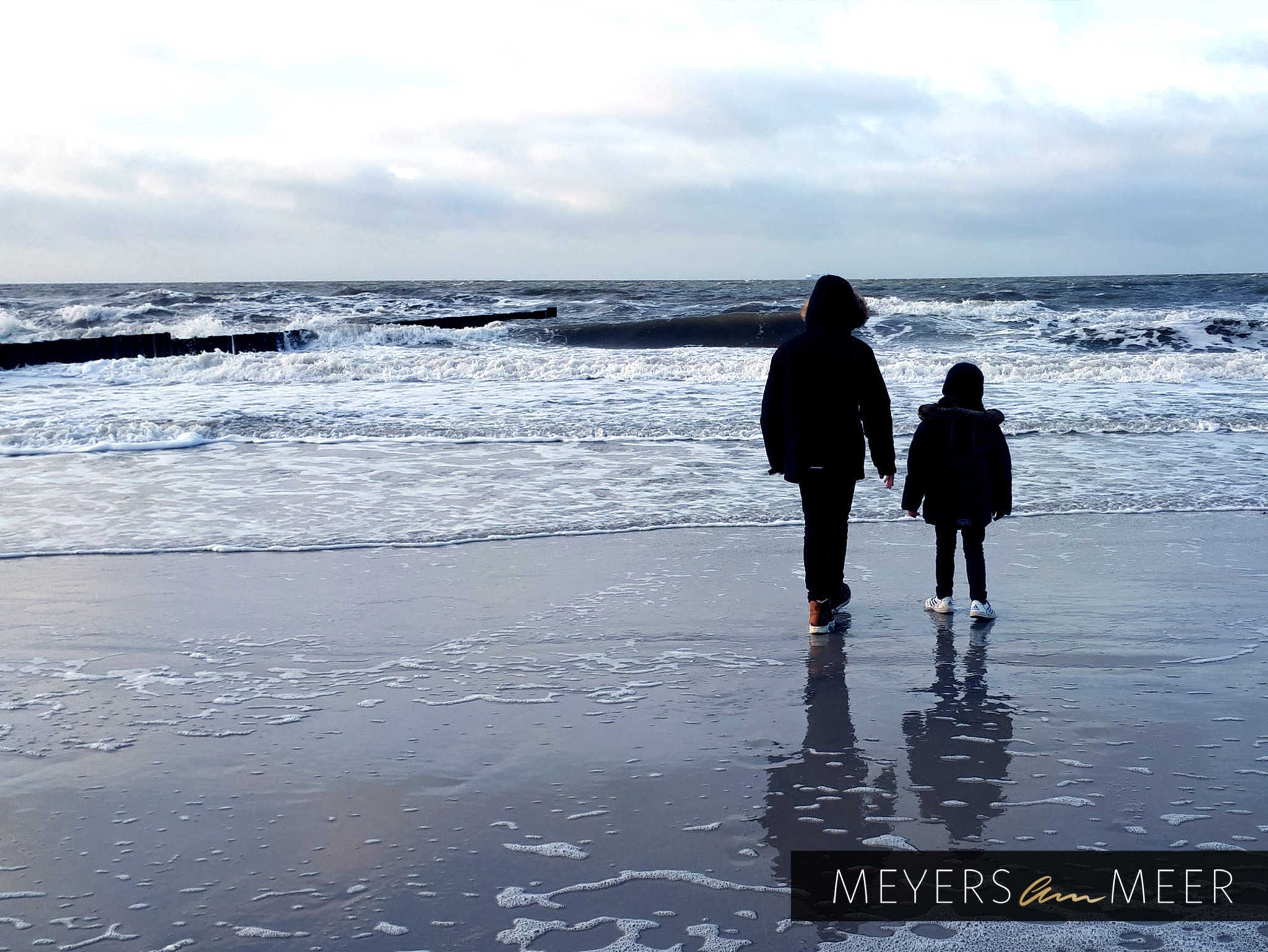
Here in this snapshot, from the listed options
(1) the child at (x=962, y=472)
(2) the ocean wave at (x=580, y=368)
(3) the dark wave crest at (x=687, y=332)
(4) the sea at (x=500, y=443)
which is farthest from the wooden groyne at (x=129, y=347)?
(1) the child at (x=962, y=472)

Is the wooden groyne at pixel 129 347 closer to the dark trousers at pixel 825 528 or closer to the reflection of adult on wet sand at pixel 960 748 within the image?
the dark trousers at pixel 825 528

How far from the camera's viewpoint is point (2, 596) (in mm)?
5199

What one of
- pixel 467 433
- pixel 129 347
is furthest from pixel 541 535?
pixel 129 347

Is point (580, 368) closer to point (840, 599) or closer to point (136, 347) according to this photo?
point (136, 347)

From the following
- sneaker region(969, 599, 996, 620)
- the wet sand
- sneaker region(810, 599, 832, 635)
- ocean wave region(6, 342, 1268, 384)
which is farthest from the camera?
ocean wave region(6, 342, 1268, 384)

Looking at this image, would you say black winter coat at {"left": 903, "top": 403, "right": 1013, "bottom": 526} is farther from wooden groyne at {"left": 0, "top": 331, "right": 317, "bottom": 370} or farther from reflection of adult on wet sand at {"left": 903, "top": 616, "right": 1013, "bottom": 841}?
wooden groyne at {"left": 0, "top": 331, "right": 317, "bottom": 370}

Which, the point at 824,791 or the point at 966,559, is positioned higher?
the point at 966,559

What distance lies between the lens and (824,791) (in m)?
2.99

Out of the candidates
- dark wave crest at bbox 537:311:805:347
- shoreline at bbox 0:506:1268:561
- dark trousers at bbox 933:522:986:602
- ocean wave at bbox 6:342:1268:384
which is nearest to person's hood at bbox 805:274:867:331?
dark trousers at bbox 933:522:986:602

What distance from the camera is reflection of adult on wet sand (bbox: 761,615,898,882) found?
2.71 metres

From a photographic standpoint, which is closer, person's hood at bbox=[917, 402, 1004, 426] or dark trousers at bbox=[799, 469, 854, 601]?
dark trousers at bbox=[799, 469, 854, 601]

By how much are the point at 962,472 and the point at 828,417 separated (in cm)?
69

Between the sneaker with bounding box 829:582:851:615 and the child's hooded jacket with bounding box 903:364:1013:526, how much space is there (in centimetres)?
43

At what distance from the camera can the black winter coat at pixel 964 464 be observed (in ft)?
15.6
